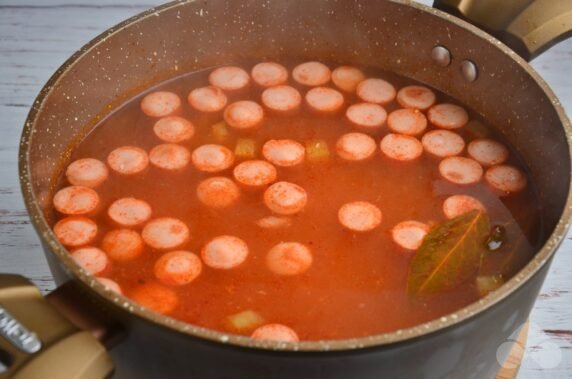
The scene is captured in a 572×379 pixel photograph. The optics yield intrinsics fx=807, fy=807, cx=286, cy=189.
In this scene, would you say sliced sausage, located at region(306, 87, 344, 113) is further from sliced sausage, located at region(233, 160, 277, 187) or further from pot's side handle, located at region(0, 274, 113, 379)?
pot's side handle, located at region(0, 274, 113, 379)

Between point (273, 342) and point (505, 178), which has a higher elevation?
point (273, 342)

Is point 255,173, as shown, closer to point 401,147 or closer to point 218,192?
point 218,192

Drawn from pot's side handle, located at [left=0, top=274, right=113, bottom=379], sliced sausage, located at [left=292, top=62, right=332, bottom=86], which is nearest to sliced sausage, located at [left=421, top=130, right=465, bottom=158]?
sliced sausage, located at [left=292, top=62, right=332, bottom=86]

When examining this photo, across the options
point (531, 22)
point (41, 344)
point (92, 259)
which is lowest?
point (92, 259)

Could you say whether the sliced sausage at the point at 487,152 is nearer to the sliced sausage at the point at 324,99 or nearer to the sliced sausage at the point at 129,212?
the sliced sausage at the point at 324,99

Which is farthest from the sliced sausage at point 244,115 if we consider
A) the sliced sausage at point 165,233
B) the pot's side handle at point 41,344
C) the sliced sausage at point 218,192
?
the pot's side handle at point 41,344

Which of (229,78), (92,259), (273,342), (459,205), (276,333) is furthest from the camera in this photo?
(229,78)

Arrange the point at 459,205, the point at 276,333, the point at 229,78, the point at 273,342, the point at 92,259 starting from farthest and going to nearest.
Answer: the point at 229,78 → the point at 459,205 → the point at 92,259 → the point at 276,333 → the point at 273,342

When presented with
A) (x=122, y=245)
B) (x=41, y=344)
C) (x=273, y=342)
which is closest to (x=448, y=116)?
(x=122, y=245)
